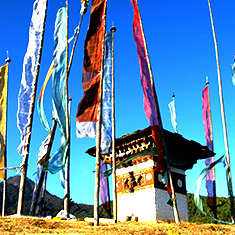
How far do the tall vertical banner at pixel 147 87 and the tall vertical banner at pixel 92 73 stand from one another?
2.21 m

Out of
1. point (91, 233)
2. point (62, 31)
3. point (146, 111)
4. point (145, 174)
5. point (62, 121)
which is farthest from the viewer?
point (145, 174)

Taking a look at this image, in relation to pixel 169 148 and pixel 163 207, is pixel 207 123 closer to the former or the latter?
pixel 169 148

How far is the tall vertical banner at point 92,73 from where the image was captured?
14620mm

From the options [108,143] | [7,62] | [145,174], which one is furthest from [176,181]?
[7,62]

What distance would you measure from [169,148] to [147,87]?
5701 mm

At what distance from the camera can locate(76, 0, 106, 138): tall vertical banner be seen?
48.0 feet

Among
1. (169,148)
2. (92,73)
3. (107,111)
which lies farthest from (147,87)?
(169,148)

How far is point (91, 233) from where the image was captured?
414 inches

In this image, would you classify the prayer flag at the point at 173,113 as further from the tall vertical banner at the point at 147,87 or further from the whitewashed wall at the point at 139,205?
the tall vertical banner at the point at 147,87

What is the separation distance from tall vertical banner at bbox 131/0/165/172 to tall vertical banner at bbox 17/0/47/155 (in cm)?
486

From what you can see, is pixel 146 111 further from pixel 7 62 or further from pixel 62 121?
pixel 7 62

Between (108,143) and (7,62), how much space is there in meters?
8.37

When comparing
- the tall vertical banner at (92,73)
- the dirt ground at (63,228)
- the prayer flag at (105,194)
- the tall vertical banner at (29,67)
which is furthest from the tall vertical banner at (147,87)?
the prayer flag at (105,194)

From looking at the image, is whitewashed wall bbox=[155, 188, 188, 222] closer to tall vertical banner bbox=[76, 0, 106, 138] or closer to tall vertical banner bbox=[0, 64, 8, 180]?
tall vertical banner bbox=[76, 0, 106, 138]
